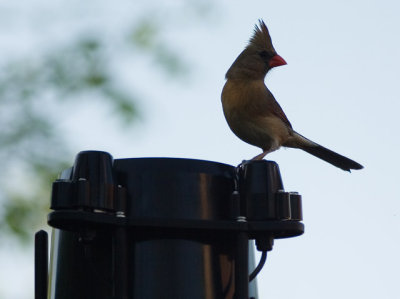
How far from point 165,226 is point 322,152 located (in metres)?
3.75

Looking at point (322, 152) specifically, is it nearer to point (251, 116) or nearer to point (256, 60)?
point (256, 60)

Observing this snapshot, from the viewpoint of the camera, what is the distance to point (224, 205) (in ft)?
4.69

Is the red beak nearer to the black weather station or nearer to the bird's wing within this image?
the bird's wing

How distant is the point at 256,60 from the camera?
4562 millimetres

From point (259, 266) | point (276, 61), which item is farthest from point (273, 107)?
point (259, 266)

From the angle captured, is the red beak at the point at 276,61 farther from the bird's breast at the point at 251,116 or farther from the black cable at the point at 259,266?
the black cable at the point at 259,266

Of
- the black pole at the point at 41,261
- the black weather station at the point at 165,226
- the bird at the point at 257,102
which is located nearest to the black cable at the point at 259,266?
the black weather station at the point at 165,226

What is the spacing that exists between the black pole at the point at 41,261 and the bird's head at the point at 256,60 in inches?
122

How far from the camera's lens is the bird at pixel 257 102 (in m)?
4.22

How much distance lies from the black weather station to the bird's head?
308cm

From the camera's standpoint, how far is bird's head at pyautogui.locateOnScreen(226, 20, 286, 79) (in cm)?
449

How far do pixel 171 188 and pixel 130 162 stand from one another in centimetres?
9

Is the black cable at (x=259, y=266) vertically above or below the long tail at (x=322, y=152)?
below

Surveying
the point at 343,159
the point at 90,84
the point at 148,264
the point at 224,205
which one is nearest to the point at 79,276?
the point at 148,264
